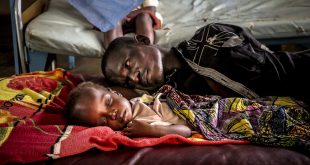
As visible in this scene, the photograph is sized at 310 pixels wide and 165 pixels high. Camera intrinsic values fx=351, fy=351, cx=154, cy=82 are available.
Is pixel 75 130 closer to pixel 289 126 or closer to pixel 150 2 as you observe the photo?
pixel 289 126

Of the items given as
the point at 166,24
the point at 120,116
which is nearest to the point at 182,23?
the point at 166,24

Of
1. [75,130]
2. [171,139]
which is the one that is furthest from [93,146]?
[171,139]

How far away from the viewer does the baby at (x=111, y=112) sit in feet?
3.83

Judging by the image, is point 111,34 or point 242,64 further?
point 111,34

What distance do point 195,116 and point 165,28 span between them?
1132mm

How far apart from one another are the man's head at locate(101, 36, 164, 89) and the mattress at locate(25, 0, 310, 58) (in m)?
0.52

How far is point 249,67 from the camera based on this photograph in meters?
1.27

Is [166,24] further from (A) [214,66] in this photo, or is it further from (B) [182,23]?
(A) [214,66]

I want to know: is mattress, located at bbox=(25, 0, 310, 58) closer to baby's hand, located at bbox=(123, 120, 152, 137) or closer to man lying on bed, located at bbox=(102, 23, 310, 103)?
man lying on bed, located at bbox=(102, 23, 310, 103)

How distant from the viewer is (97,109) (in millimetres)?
1174

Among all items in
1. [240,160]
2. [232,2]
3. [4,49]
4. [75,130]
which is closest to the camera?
[240,160]

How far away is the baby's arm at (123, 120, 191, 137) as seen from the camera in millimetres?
1061

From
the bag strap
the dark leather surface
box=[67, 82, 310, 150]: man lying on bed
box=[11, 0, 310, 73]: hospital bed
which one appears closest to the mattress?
box=[11, 0, 310, 73]: hospital bed

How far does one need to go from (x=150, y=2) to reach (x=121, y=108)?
1225 millimetres
